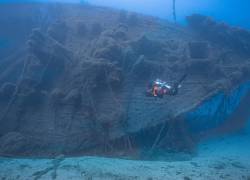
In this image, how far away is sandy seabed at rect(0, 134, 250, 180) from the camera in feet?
22.8

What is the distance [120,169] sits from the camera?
7199 mm

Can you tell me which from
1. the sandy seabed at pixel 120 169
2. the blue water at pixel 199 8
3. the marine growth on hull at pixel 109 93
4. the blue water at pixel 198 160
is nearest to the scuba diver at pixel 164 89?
the marine growth on hull at pixel 109 93

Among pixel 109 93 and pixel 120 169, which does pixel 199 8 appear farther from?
pixel 120 169

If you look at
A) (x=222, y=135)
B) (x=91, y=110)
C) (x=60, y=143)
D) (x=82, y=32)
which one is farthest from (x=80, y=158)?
(x=82, y=32)

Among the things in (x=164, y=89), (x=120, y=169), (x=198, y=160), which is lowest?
(x=120, y=169)

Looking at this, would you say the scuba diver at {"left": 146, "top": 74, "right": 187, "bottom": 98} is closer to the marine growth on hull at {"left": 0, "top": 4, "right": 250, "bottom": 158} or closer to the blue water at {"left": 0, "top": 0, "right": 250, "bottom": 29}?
the marine growth on hull at {"left": 0, "top": 4, "right": 250, "bottom": 158}

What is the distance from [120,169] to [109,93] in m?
3.13

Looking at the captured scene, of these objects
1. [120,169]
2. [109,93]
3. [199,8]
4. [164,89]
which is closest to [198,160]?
[164,89]

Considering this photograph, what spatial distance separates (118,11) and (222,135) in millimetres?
8549

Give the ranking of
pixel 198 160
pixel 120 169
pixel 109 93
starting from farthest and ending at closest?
pixel 109 93 → pixel 198 160 → pixel 120 169

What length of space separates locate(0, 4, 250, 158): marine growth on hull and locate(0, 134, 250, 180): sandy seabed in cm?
79

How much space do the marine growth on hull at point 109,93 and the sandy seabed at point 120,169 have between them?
79cm

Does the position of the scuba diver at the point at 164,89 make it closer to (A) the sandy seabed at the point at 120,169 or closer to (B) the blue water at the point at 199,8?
(A) the sandy seabed at the point at 120,169

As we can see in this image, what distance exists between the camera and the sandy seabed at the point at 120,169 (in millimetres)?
6941
